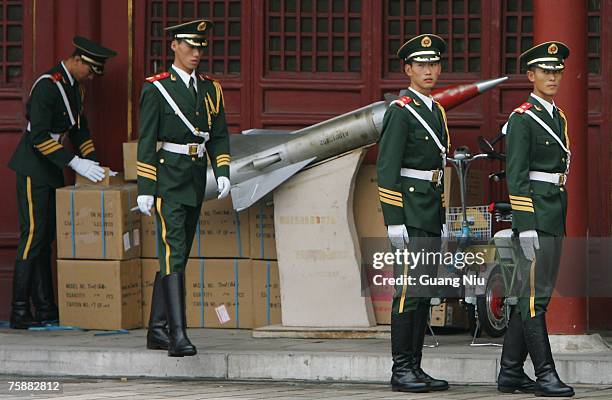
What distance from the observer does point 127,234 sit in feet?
38.3

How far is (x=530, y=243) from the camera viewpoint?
9141 millimetres

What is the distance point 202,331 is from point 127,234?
2.88 feet

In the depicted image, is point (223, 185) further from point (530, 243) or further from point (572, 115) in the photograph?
point (572, 115)

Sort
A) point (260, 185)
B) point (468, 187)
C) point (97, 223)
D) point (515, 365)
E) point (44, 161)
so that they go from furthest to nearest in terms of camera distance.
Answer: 1. point (44, 161)
2. point (97, 223)
3. point (468, 187)
4. point (260, 185)
5. point (515, 365)

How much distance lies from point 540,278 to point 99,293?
3764mm

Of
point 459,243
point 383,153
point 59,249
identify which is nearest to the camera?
point 383,153

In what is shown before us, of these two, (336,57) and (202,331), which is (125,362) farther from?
(336,57)

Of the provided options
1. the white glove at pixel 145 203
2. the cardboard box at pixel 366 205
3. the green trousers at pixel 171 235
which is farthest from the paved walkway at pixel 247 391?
the cardboard box at pixel 366 205

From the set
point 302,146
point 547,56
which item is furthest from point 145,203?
point 547,56

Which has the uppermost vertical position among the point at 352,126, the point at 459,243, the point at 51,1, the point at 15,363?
the point at 51,1

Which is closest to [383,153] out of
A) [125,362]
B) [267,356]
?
[267,356]

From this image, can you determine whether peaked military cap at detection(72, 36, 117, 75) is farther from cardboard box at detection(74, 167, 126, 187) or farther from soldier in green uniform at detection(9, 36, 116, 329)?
cardboard box at detection(74, 167, 126, 187)

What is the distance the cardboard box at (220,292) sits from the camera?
1175cm

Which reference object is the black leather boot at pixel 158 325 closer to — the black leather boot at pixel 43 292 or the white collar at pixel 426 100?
the black leather boot at pixel 43 292
